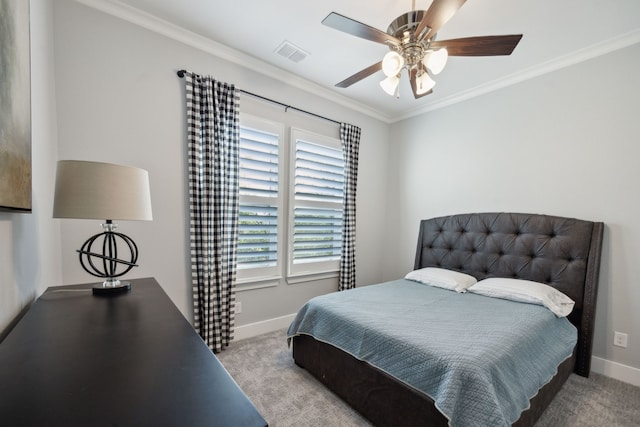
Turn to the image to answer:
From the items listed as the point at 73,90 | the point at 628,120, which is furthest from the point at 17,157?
the point at 628,120

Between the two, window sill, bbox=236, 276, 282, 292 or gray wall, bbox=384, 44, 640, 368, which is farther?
window sill, bbox=236, 276, 282, 292

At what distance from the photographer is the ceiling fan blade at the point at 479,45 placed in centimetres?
135

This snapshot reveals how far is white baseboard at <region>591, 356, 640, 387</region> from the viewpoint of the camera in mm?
1948

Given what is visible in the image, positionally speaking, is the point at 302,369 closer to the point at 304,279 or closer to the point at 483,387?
the point at 304,279

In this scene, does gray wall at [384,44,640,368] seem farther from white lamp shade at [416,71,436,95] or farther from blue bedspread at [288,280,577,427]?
white lamp shade at [416,71,436,95]

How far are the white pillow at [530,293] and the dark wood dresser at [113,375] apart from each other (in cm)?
221

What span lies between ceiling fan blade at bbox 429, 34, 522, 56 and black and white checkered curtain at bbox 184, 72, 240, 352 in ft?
5.31

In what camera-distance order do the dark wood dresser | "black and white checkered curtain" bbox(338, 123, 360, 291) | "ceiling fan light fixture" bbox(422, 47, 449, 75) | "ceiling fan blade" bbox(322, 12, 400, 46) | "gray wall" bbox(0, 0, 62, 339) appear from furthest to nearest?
"black and white checkered curtain" bbox(338, 123, 360, 291) < "ceiling fan light fixture" bbox(422, 47, 449, 75) < "ceiling fan blade" bbox(322, 12, 400, 46) < "gray wall" bbox(0, 0, 62, 339) < the dark wood dresser

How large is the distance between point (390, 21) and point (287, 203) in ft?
5.60

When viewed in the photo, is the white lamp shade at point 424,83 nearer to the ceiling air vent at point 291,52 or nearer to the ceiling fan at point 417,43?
the ceiling fan at point 417,43

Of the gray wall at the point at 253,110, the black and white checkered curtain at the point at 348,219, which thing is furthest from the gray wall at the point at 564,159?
the black and white checkered curtain at the point at 348,219

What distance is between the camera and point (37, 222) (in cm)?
125

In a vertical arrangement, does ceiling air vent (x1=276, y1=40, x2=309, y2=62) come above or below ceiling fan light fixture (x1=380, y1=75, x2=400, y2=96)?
above

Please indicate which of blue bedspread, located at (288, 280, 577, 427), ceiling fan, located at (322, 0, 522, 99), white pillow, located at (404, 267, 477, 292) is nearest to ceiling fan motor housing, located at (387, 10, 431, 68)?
ceiling fan, located at (322, 0, 522, 99)
